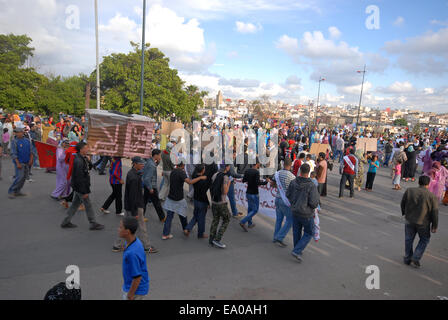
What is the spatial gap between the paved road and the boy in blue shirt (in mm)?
1320

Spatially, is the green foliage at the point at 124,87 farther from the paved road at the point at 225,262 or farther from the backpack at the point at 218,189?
the backpack at the point at 218,189

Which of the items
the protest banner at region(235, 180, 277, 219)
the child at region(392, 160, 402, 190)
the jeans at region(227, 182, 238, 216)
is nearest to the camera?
the protest banner at region(235, 180, 277, 219)

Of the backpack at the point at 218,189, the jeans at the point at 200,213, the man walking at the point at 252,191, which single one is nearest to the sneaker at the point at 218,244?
the jeans at the point at 200,213

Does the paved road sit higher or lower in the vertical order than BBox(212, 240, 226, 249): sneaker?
lower

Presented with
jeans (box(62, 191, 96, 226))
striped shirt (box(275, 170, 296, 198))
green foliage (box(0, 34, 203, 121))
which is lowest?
jeans (box(62, 191, 96, 226))

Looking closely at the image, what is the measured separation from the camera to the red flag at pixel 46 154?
922 centimetres

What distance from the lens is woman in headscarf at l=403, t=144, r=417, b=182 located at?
1380cm

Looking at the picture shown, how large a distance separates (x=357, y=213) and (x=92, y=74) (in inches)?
1119

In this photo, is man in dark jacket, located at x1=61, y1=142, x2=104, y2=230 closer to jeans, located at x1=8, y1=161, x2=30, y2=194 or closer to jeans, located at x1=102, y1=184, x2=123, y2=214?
jeans, located at x1=102, y1=184, x2=123, y2=214

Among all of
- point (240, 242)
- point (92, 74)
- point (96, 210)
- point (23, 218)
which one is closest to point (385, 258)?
point (240, 242)

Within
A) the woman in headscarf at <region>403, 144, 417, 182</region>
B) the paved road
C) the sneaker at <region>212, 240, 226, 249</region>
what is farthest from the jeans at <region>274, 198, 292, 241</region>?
the woman in headscarf at <region>403, 144, 417, 182</region>

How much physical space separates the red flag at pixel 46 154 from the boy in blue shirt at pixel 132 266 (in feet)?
25.0

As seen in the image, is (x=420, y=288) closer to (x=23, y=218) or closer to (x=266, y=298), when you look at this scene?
(x=266, y=298)
